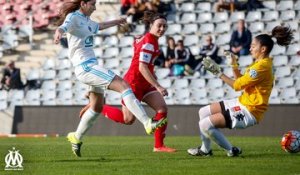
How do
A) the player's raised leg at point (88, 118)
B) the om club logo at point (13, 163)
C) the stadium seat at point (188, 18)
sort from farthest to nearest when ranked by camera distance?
the stadium seat at point (188, 18), the player's raised leg at point (88, 118), the om club logo at point (13, 163)

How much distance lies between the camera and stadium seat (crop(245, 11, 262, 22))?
25.3 metres

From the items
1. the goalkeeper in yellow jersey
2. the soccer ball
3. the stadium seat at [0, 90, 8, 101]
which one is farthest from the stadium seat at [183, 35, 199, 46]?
the goalkeeper in yellow jersey

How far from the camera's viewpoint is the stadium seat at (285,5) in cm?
2533

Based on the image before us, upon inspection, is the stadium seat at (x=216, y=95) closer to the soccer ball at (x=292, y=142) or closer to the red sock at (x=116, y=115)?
the red sock at (x=116, y=115)

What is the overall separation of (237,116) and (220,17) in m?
13.6

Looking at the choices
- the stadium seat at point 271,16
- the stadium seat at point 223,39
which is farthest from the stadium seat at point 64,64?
the stadium seat at point 271,16

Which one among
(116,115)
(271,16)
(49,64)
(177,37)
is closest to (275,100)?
(271,16)

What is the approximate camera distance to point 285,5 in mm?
25406

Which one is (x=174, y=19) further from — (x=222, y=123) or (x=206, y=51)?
(x=222, y=123)

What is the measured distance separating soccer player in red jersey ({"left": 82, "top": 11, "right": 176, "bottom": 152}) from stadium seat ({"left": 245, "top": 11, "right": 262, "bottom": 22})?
11.5m

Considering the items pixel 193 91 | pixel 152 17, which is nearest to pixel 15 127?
pixel 193 91

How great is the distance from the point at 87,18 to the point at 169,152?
2.66 m

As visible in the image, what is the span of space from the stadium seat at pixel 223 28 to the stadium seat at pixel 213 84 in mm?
2073

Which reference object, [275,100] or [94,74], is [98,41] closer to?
[275,100]
